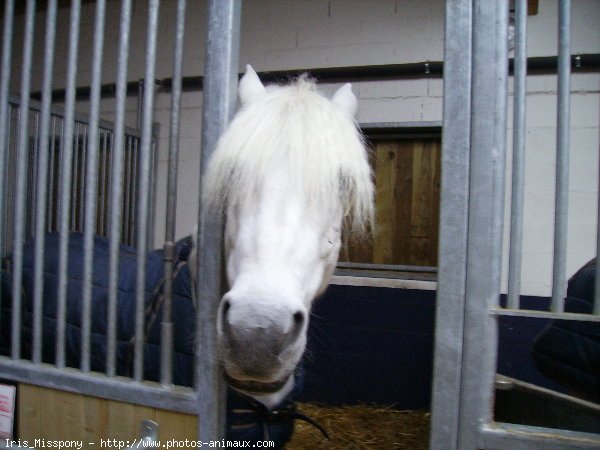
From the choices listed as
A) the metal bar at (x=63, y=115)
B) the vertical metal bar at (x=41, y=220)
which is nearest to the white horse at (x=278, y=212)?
the vertical metal bar at (x=41, y=220)

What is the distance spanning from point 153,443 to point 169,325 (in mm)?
294

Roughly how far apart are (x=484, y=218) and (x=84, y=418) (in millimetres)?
1152

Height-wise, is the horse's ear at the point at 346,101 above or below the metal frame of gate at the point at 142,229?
above

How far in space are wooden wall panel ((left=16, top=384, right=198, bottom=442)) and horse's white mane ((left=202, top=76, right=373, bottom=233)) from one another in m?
0.57

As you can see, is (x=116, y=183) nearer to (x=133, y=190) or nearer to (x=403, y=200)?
(x=133, y=190)

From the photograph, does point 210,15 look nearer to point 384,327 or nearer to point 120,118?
point 120,118

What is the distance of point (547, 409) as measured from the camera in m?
1.32

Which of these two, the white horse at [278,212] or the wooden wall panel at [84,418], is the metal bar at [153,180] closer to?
the wooden wall panel at [84,418]

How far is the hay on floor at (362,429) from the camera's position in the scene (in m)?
2.39

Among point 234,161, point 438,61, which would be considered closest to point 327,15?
point 438,61

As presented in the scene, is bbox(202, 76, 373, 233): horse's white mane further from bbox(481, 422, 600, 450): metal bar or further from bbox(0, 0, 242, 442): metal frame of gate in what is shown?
bbox(481, 422, 600, 450): metal bar

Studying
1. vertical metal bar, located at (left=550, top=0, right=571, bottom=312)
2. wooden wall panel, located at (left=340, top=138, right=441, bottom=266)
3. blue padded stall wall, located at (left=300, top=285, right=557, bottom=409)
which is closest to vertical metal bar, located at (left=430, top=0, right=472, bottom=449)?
vertical metal bar, located at (left=550, top=0, right=571, bottom=312)

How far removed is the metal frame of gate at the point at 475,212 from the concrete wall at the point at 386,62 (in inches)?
74.6

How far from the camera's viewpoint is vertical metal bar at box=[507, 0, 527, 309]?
842 mm
